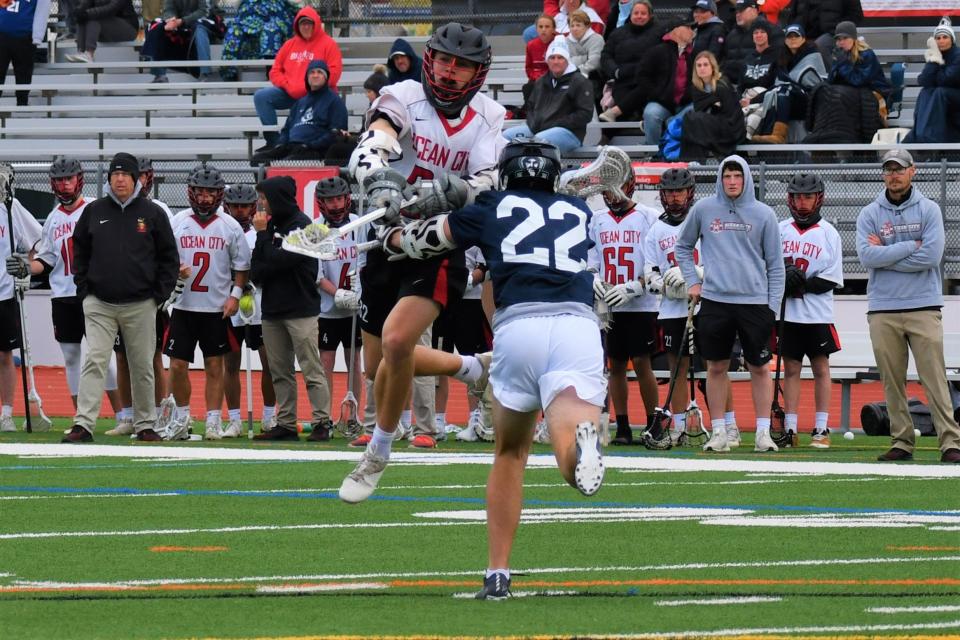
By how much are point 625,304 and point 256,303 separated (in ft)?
10.6

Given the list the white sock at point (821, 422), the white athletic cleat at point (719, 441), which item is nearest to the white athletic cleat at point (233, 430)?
the white athletic cleat at point (719, 441)

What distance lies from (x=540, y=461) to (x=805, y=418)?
5802 millimetres

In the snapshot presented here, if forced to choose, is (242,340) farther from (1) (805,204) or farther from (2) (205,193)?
(1) (805,204)

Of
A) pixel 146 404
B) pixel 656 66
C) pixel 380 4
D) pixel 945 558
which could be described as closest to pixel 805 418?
pixel 656 66

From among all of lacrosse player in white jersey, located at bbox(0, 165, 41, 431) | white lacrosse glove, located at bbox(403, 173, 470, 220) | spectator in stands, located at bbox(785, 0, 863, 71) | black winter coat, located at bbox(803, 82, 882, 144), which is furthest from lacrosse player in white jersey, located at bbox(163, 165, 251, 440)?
spectator in stands, located at bbox(785, 0, 863, 71)

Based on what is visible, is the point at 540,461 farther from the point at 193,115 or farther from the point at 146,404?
the point at 193,115

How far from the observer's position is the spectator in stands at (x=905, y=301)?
12.8 m

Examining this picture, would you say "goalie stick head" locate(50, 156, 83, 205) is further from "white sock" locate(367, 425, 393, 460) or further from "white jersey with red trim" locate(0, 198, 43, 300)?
"white sock" locate(367, 425, 393, 460)

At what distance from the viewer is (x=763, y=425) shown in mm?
13789

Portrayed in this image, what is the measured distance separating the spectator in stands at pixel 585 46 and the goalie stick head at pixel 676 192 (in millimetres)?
7484

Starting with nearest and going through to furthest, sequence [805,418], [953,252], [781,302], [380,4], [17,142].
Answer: [781,302] < [805,418] < [953,252] < [17,142] < [380,4]

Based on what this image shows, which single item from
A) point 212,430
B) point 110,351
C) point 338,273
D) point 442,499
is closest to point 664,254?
point 338,273

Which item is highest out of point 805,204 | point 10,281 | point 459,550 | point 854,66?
point 854,66

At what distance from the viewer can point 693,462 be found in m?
12.9
